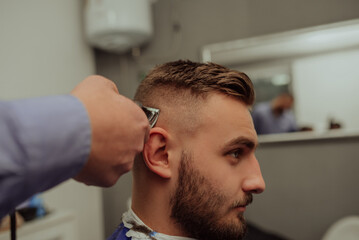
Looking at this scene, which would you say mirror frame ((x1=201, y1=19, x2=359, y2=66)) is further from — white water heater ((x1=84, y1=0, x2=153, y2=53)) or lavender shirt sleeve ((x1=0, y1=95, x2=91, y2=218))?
lavender shirt sleeve ((x1=0, y1=95, x2=91, y2=218))

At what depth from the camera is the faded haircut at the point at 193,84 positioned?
40.0 inches

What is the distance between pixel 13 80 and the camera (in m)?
2.23

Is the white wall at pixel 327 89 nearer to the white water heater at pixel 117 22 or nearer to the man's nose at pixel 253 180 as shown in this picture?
the white water heater at pixel 117 22

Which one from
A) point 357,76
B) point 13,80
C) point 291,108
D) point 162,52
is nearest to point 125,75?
point 162,52

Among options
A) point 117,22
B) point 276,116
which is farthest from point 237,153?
point 117,22

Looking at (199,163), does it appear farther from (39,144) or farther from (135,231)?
(39,144)

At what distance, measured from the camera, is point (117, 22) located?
8.70 ft

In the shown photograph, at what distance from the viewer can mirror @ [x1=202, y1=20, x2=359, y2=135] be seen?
236 centimetres

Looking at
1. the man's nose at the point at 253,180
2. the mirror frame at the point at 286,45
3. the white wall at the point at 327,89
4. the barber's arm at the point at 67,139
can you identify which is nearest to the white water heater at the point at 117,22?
the mirror frame at the point at 286,45

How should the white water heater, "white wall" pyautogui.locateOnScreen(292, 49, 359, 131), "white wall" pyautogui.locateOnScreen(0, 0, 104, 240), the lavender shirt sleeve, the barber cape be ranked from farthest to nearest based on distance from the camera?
the white water heater
"white wall" pyautogui.locateOnScreen(292, 49, 359, 131)
"white wall" pyautogui.locateOnScreen(0, 0, 104, 240)
the barber cape
the lavender shirt sleeve

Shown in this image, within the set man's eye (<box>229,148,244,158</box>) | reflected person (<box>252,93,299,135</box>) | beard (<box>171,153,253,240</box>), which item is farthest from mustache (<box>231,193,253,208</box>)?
reflected person (<box>252,93,299,135</box>)

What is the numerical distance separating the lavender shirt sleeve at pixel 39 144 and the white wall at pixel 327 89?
2250mm

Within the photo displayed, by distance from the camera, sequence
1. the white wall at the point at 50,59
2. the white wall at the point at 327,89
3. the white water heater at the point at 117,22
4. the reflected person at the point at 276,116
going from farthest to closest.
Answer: the white water heater at the point at 117,22 → the reflected person at the point at 276,116 → the white wall at the point at 327,89 → the white wall at the point at 50,59

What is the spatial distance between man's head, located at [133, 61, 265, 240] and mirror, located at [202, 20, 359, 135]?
1.63 meters
